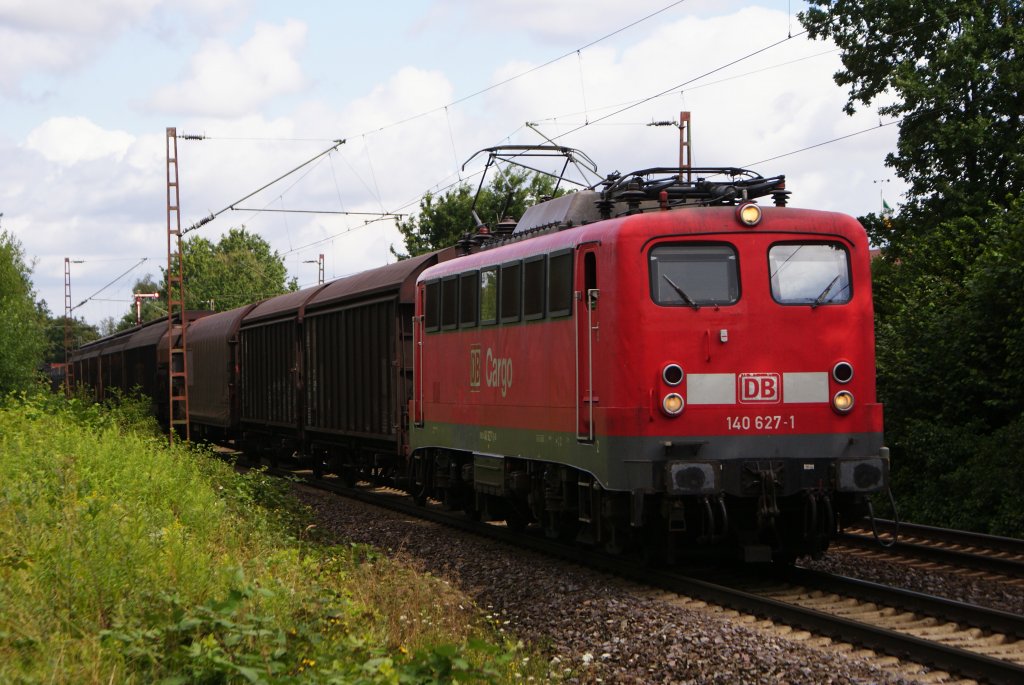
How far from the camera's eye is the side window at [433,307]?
1572 centimetres

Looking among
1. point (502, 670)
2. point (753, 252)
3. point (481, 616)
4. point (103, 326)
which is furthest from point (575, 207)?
point (103, 326)

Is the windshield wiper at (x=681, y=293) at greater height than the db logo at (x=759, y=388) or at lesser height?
greater

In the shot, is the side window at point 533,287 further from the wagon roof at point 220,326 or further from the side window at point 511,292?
the wagon roof at point 220,326

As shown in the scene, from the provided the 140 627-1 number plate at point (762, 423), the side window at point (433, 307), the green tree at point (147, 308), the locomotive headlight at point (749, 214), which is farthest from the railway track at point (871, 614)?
the green tree at point (147, 308)

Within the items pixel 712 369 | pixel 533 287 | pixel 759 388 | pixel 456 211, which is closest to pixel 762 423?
pixel 759 388

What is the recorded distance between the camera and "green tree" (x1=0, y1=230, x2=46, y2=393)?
28.1 m

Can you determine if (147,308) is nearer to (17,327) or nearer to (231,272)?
(231,272)

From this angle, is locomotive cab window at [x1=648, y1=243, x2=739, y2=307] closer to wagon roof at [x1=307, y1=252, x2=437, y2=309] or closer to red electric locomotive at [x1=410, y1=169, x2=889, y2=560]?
red electric locomotive at [x1=410, y1=169, x2=889, y2=560]

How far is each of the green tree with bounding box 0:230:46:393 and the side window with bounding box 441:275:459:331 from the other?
51.7 ft

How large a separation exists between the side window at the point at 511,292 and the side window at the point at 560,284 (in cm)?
83

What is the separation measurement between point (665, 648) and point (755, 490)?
2560mm

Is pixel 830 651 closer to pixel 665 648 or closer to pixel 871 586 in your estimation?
pixel 665 648

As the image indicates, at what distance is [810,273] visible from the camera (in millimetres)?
11305

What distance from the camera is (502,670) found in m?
7.28
